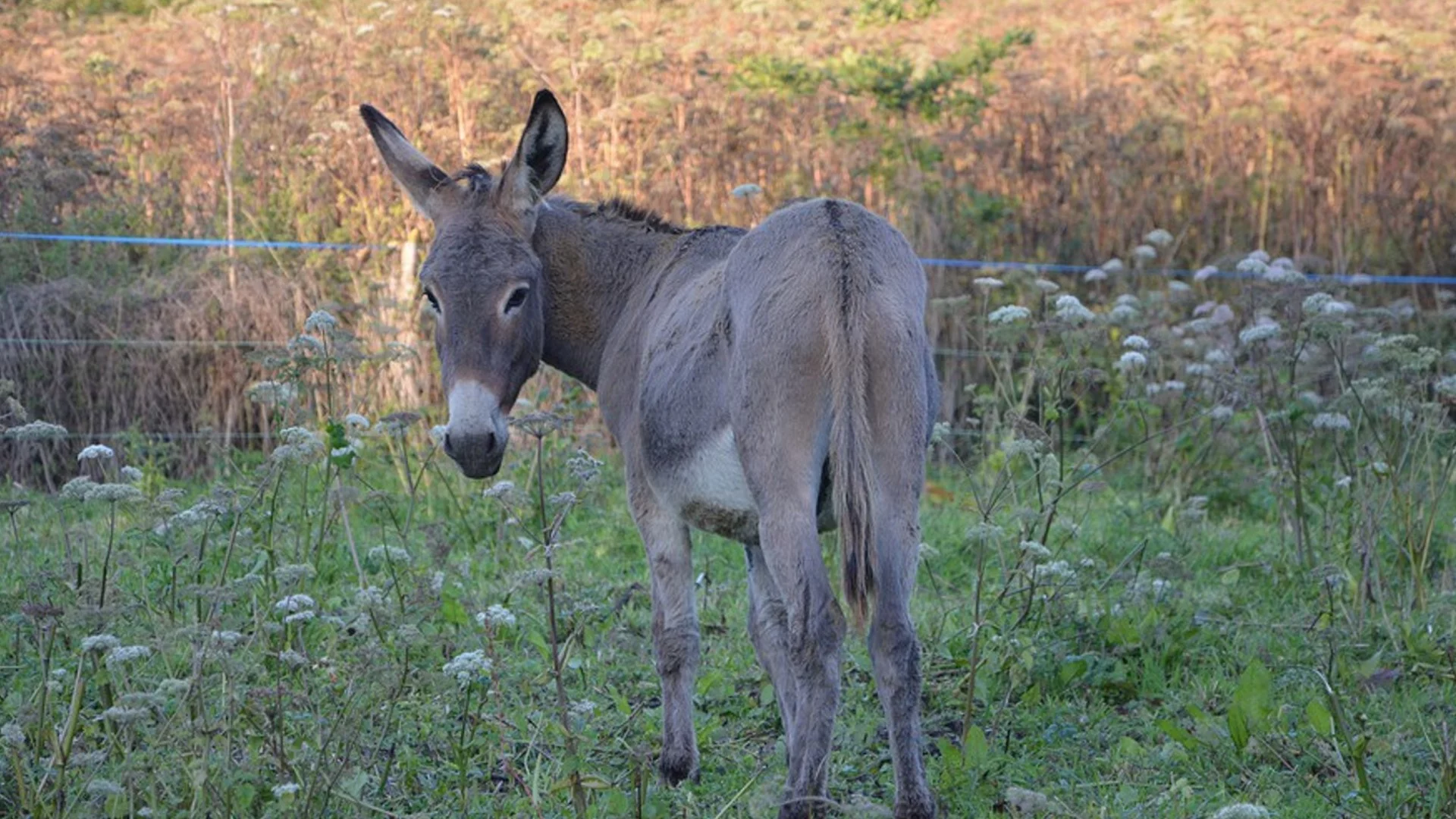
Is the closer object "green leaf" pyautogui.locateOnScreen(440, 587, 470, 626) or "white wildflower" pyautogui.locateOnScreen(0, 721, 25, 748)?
"white wildflower" pyautogui.locateOnScreen(0, 721, 25, 748)

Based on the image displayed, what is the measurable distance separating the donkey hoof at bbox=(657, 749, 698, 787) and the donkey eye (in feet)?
4.16

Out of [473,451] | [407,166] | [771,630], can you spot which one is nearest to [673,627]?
[771,630]

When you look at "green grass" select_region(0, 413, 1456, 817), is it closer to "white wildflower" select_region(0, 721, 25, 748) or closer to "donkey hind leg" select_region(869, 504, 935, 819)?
"white wildflower" select_region(0, 721, 25, 748)

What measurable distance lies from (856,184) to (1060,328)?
174 inches

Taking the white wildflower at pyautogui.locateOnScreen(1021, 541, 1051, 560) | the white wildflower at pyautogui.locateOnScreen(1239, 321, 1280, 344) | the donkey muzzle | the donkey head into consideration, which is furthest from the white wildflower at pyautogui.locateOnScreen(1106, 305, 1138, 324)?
the donkey muzzle

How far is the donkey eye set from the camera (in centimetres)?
407

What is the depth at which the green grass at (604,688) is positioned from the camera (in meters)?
3.40

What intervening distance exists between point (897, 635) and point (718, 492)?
60cm

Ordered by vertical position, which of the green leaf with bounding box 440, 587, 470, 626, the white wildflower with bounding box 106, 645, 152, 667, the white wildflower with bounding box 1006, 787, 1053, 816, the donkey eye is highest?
the donkey eye

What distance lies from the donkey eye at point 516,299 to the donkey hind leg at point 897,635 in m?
1.26

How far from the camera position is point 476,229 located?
4.14m

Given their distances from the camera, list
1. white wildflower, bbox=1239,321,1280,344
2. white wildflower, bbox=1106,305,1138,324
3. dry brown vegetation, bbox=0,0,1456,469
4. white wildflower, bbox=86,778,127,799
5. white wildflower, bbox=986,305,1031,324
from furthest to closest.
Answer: dry brown vegetation, bbox=0,0,1456,469, white wildflower, bbox=1106,305,1138,324, white wildflower, bbox=1239,321,1280,344, white wildflower, bbox=986,305,1031,324, white wildflower, bbox=86,778,127,799

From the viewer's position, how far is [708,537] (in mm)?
6496

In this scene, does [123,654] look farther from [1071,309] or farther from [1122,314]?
[1122,314]
